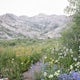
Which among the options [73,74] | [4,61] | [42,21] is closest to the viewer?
[73,74]

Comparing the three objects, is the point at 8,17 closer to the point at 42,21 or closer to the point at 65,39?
the point at 42,21

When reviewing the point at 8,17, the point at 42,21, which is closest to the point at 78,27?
the point at 8,17

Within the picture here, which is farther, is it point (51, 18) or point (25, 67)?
point (51, 18)

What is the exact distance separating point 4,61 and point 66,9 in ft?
12.6

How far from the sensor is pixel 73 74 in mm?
7121

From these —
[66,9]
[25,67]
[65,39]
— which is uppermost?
[66,9]

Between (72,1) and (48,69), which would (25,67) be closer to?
(48,69)

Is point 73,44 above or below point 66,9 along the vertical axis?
below

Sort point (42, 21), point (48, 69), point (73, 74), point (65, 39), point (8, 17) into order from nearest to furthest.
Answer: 1. point (73, 74)
2. point (48, 69)
3. point (65, 39)
4. point (8, 17)
5. point (42, 21)

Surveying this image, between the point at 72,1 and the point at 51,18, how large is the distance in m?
131

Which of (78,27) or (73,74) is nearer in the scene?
(73,74)

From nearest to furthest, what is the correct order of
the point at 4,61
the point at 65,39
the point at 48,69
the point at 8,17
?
1. the point at 48,69
2. the point at 4,61
3. the point at 65,39
4. the point at 8,17

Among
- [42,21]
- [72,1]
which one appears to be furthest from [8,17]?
[72,1]

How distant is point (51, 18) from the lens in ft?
472
